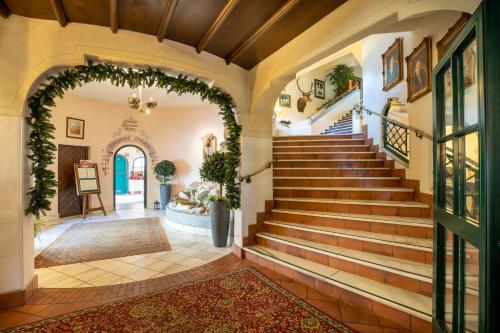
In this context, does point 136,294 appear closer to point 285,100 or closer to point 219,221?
point 219,221

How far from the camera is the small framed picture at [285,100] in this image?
29.0 ft

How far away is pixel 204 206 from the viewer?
198 inches

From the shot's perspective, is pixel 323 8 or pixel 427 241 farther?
pixel 427 241

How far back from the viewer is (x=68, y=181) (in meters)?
6.17

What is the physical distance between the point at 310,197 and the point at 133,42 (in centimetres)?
336

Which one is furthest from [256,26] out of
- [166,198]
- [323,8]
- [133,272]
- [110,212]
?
[110,212]

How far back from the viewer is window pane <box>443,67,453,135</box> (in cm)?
142

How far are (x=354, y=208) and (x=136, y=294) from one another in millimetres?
2979

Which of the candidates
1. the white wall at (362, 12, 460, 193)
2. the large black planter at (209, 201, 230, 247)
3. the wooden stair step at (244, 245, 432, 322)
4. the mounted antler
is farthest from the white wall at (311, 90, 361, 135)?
the wooden stair step at (244, 245, 432, 322)

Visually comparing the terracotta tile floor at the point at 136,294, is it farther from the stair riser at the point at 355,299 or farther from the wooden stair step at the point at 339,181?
the wooden stair step at the point at 339,181

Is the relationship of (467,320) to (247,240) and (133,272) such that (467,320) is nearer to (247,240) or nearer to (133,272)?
(247,240)

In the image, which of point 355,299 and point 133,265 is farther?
point 133,265

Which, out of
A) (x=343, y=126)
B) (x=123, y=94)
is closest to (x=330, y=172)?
(x=343, y=126)

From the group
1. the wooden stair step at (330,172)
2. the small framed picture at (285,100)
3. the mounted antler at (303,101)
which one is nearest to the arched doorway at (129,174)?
the small framed picture at (285,100)
